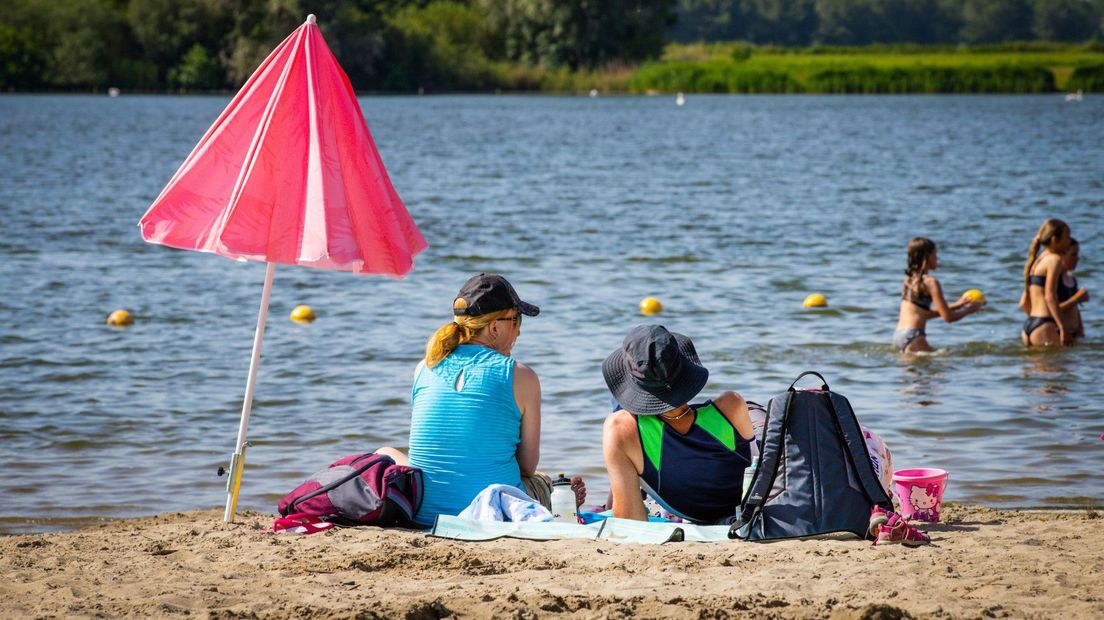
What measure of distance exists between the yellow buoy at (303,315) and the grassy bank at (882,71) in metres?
72.8

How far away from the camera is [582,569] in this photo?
16.4ft

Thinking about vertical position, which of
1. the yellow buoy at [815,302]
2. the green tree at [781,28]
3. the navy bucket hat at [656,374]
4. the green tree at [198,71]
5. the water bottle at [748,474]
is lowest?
the yellow buoy at [815,302]

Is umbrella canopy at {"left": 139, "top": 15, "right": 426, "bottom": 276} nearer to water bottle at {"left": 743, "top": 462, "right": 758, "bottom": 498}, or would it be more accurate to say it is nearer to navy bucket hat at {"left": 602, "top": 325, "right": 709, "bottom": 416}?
navy bucket hat at {"left": 602, "top": 325, "right": 709, "bottom": 416}

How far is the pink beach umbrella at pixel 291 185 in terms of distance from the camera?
5664 mm

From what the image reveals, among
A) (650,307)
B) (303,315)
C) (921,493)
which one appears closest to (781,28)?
(650,307)

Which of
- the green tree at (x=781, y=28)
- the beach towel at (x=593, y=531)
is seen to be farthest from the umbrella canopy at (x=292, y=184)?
the green tree at (x=781, y=28)

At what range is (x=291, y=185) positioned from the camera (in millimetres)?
5781

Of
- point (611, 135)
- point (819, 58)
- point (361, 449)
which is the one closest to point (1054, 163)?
point (611, 135)

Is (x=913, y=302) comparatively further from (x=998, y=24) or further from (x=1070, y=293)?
(x=998, y=24)

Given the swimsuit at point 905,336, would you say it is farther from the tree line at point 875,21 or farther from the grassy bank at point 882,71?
the tree line at point 875,21

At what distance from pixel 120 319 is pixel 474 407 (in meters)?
8.82

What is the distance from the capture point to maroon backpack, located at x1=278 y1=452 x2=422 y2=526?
19.0ft

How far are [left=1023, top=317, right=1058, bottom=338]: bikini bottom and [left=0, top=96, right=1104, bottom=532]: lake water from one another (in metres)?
0.25

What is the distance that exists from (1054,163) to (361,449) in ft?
97.0
